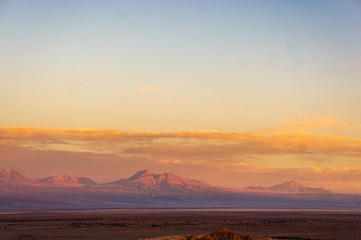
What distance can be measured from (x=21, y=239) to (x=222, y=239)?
2622 cm

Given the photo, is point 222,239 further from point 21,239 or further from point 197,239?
point 21,239

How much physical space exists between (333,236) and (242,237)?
1035 inches

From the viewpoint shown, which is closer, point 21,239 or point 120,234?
point 21,239

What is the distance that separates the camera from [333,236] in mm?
54125

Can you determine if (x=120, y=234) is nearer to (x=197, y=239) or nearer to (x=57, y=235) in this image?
(x=57, y=235)

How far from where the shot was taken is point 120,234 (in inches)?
2183

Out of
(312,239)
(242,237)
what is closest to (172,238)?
(242,237)

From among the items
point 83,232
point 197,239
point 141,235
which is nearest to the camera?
point 197,239

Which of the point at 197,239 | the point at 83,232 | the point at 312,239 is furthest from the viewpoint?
the point at 83,232

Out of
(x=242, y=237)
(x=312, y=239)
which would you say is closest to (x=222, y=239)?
(x=242, y=237)

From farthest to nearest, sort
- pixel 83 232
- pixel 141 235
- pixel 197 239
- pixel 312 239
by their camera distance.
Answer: pixel 83 232 < pixel 141 235 < pixel 312 239 < pixel 197 239

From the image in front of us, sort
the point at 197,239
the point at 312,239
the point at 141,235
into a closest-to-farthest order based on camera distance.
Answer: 1. the point at 197,239
2. the point at 312,239
3. the point at 141,235

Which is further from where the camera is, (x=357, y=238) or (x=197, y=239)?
(x=357, y=238)

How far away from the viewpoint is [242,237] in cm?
3150
